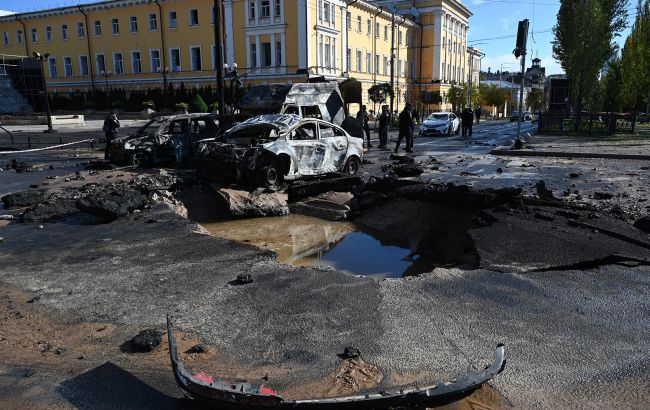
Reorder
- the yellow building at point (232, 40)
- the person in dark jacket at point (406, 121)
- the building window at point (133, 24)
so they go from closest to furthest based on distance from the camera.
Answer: the person in dark jacket at point (406, 121), the yellow building at point (232, 40), the building window at point (133, 24)

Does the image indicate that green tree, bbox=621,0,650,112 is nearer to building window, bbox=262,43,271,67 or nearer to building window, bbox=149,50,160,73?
building window, bbox=262,43,271,67

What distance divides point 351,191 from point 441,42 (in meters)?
68.9

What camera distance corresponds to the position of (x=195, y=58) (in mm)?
54125

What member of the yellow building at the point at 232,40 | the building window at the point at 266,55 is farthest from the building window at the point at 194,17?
the building window at the point at 266,55

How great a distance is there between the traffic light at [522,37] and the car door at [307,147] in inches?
387

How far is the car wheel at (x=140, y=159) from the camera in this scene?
50.8ft

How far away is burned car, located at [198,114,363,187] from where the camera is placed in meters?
10.9

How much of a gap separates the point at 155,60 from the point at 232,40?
12309mm

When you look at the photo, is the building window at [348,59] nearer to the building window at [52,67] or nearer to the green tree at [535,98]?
the building window at [52,67]

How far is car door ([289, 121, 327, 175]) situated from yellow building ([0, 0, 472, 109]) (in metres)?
30.4

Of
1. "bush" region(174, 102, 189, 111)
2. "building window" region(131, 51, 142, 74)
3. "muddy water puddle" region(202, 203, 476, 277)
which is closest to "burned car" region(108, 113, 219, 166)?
"muddy water puddle" region(202, 203, 476, 277)

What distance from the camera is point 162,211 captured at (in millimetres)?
9383

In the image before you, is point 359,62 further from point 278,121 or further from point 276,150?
point 276,150

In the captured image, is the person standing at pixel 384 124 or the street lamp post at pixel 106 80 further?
the street lamp post at pixel 106 80
